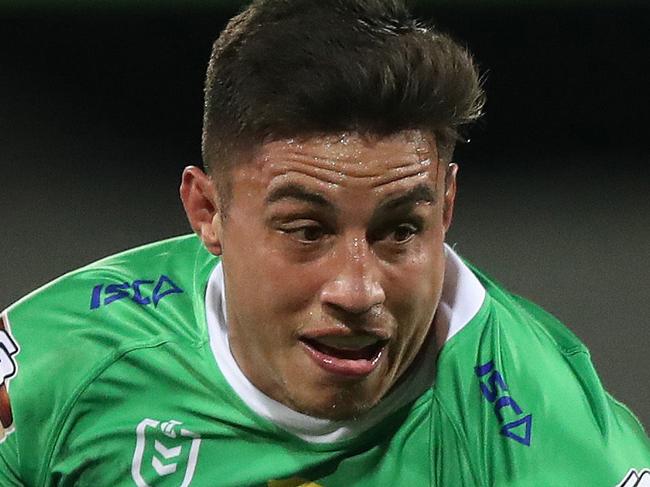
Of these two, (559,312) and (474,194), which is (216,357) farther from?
(474,194)

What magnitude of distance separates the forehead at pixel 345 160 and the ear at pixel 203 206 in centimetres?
9

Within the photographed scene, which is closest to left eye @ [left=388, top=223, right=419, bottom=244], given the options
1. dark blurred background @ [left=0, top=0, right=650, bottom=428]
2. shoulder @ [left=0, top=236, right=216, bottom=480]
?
shoulder @ [left=0, top=236, right=216, bottom=480]

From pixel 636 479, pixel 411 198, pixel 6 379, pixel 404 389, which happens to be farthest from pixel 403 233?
pixel 6 379

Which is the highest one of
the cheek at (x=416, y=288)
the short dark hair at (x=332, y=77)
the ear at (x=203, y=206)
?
the short dark hair at (x=332, y=77)

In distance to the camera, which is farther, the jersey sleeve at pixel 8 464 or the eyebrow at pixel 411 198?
the jersey sleeve at pixel 8 464

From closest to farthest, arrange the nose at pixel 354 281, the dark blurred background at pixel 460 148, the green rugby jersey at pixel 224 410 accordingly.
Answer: the nose at pixel 354 281 < the green rugby jersey at pixel 224 410 < the dark blurred background at pixel 460 148

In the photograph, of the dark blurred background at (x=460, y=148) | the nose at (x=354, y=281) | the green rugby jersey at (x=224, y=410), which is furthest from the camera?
the dark blurred background at (x=460, y=148)

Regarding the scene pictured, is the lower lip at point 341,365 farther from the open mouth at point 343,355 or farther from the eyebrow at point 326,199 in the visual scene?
the eyebrow at point 326,199

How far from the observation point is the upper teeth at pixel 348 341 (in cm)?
Result: 98

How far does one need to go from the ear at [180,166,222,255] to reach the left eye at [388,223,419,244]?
16cm

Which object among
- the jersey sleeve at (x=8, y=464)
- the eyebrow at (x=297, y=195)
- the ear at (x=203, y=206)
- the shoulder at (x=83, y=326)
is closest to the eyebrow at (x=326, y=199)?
the eyebrow at (x=297, y=195)

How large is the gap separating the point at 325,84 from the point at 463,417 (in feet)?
0.94

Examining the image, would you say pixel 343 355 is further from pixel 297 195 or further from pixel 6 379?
pixel 6 379

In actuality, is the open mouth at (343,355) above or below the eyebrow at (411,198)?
below
